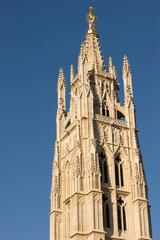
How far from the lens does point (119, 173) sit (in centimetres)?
4950

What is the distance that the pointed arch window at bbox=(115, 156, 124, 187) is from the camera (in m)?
49.0

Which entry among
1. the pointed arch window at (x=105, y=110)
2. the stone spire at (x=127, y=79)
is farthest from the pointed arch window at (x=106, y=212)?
the stone spire at (x=127, y=79)

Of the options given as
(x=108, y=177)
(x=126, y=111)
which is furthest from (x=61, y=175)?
(x=126, y=111)

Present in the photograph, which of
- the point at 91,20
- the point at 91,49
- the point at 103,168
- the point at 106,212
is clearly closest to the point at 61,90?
the point at 91,49

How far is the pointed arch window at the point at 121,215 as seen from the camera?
154 ft

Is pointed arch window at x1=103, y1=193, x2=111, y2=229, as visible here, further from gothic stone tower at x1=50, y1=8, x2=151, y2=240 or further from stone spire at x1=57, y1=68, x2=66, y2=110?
stone spire at x1=57, y1=68, x2=66, y2=110

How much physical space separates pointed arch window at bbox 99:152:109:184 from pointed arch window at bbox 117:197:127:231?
198 centimetres

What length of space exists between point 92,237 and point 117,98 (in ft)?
54.6

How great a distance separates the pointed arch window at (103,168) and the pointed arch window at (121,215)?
1.98 meters

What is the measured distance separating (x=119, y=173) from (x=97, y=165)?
10.6 feet

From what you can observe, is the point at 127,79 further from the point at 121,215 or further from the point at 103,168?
the point at 121,215

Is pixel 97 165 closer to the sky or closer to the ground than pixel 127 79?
closer to the ground

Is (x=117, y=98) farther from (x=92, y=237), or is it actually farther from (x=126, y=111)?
(x=92, y=237)

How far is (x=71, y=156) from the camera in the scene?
50344 mm
